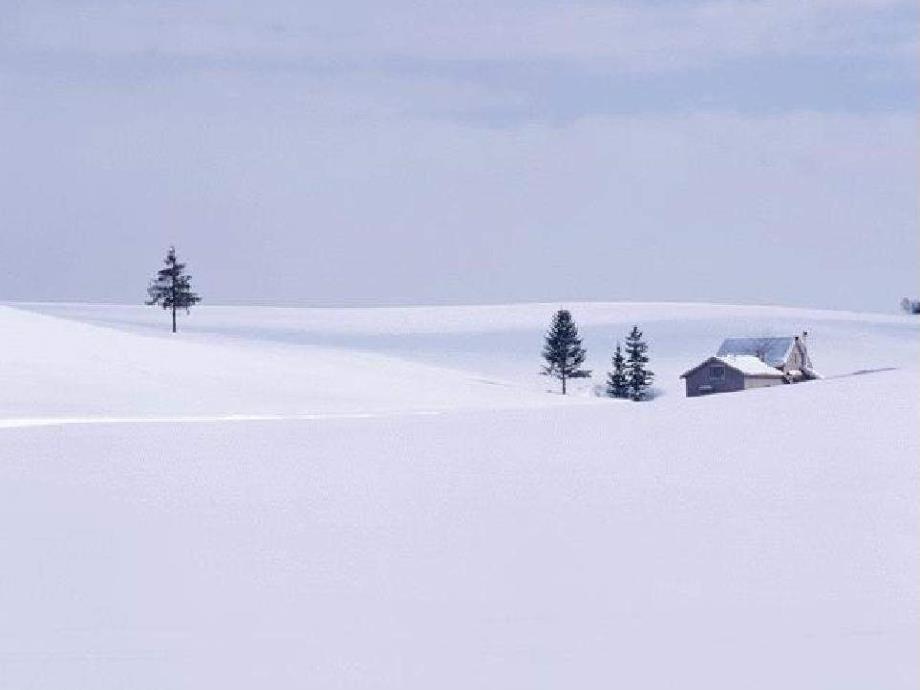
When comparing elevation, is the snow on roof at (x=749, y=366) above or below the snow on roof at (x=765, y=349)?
below

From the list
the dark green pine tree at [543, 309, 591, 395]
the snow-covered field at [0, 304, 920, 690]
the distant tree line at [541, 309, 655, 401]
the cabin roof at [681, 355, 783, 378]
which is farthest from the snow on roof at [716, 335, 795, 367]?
the snow-covered field at [0, 304, 920, 690]

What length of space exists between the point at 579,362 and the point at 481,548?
69158 mm

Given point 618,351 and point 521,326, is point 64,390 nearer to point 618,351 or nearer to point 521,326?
point 618,351

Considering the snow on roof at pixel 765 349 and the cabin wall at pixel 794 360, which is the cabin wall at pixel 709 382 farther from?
the cabin wall at pixel 794 360

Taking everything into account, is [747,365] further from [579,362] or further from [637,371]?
[579,362]

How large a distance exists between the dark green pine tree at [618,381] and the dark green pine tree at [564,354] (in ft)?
5.50

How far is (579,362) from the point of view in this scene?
78.6m

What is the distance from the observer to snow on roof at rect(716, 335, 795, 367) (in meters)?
71.7

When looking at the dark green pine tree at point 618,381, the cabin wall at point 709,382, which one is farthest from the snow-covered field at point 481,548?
the dark green pine tree at point 618,381

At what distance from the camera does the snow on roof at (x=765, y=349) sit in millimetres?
71688

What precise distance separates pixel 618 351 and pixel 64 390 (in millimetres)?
46549

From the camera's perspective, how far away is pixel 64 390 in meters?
33.7

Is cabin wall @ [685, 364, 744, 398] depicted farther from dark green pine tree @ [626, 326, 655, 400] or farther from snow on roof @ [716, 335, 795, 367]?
snow on roof @ [716, 335, 795, 367]

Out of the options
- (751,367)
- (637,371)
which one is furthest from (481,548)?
(637,371)
